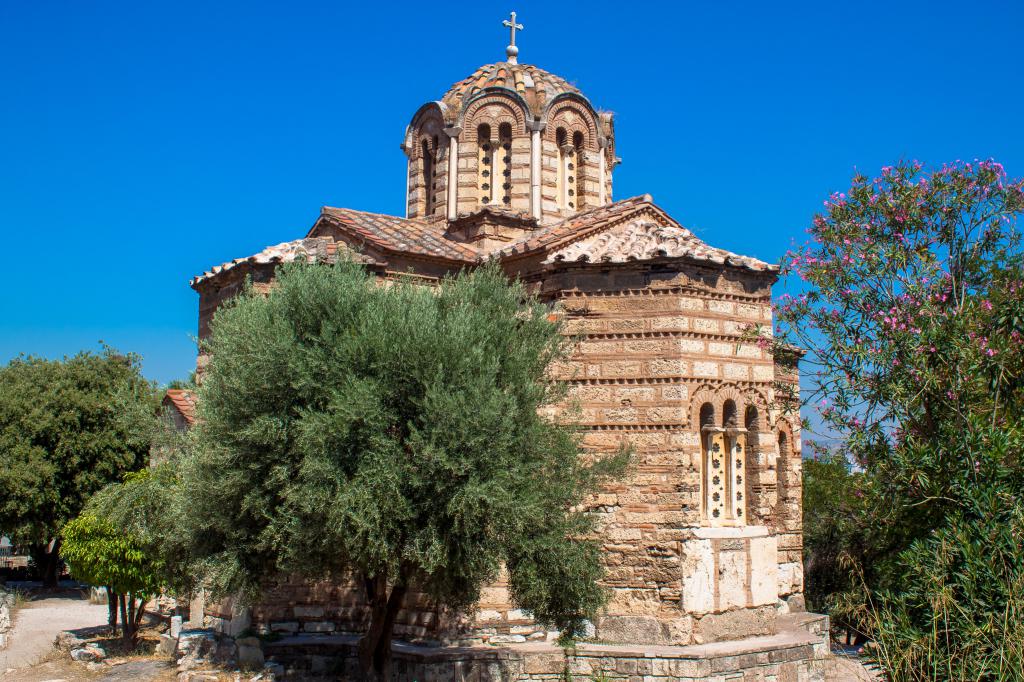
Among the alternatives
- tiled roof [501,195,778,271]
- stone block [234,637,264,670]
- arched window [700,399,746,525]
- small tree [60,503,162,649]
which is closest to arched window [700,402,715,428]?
arched window [700,399,746,525]

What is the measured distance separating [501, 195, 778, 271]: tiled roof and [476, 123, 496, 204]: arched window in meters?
1.98

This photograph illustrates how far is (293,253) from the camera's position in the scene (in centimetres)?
1205

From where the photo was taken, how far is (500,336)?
9305mm

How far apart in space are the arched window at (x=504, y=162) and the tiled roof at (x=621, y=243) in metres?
1.84

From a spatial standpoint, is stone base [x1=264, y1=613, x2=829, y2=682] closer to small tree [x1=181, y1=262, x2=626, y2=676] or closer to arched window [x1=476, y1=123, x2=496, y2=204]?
small tree [x1=181, y1=262, x2=626, y2=676]

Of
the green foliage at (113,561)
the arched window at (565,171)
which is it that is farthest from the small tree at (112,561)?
the arched window at (565,171)

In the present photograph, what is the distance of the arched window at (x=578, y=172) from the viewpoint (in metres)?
15.4

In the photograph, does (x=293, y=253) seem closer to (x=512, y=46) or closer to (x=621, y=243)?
(x=621, y=243)

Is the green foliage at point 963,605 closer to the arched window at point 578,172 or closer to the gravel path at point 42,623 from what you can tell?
the arched window at point 578,172

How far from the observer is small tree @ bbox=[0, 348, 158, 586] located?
19484 millimetres

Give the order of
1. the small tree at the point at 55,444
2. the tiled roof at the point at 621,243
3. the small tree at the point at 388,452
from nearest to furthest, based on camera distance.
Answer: the small tree at the point at 388,452 → the tiled roof at the point at 621,243 → the small tree at the point at 55,444

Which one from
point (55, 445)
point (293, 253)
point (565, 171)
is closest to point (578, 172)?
point (565, 171)

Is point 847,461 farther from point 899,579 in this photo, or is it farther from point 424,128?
point 424,128

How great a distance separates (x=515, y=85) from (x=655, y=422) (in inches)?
272
